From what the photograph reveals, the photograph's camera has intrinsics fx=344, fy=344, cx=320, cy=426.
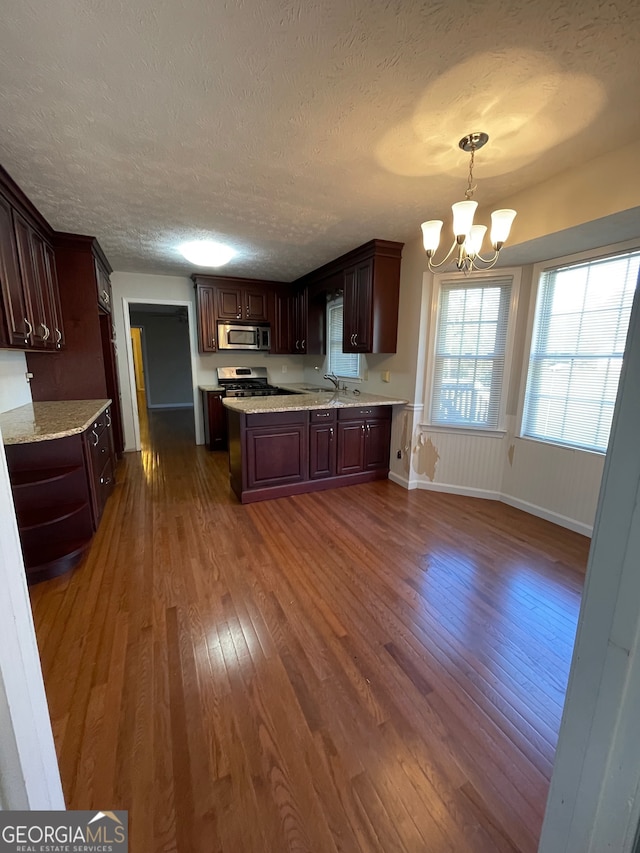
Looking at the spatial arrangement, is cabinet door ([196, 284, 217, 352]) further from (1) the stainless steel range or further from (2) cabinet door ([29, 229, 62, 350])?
(2) cabinet door ([29, 229, 62, 350])

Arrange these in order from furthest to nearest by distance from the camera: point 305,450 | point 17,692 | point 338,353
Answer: point 338,353 → point 305,450 → point 17,692

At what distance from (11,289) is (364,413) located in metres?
3.05

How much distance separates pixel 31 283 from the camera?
2611 millimetres

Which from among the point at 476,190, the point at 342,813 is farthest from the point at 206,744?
the point at 476,190

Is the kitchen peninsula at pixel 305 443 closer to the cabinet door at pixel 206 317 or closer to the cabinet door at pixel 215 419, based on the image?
the cabinet door at pixel 215 419

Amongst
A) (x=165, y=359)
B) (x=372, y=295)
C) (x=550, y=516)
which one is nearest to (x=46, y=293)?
(x=372, y=295)

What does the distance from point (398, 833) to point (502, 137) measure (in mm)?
2910

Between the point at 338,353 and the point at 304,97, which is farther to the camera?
the point at 338,353

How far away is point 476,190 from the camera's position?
243 cm

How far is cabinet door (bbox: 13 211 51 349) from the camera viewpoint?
8.13 ft

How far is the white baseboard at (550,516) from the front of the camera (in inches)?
110

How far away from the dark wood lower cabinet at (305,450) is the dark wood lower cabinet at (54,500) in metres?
1.22

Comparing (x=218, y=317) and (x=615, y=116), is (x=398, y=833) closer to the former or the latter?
(x=615, y=116)

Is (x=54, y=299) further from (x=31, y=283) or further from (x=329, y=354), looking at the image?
(x=329, y=354)
